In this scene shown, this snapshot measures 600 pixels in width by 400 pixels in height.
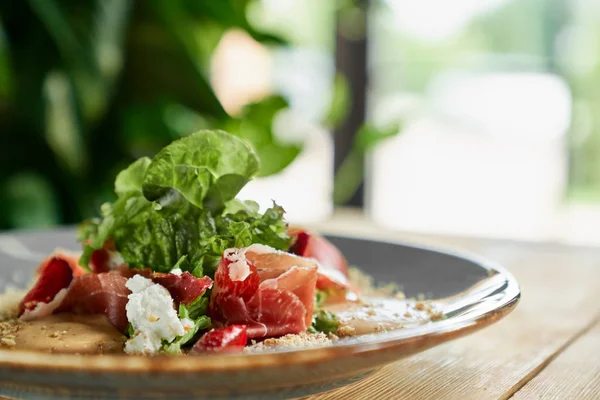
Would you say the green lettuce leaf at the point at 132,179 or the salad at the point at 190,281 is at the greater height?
the green lettuce leaf at the point at 132,179

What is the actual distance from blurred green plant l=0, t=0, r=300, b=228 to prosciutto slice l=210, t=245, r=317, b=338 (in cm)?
107

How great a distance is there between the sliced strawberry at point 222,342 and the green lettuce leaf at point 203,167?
0.22 metres

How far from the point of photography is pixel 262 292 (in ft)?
2.41

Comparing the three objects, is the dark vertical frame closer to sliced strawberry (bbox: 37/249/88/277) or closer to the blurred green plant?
the blurred green plant

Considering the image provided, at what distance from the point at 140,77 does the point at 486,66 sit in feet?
7.32

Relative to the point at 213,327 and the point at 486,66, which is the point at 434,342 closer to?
the point at 213,327

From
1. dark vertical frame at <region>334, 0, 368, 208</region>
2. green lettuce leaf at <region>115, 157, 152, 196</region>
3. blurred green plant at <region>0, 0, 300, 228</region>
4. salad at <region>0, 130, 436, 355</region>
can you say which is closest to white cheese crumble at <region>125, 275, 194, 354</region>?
salad at <region>0, 130, 436, 355</region>

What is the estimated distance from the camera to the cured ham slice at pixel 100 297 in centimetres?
73

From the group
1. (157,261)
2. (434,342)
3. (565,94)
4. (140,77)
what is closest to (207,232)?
(157,261)

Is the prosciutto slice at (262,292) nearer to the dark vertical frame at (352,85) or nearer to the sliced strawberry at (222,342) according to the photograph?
the sliced strawberry at (222,342)

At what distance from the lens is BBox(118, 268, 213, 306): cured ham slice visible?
692 mm

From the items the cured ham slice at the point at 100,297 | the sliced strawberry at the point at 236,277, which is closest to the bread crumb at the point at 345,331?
the sliced strawberry at the point at 236,277

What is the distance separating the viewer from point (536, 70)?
3.83 metres

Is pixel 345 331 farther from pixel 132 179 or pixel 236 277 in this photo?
pixel 132 179
